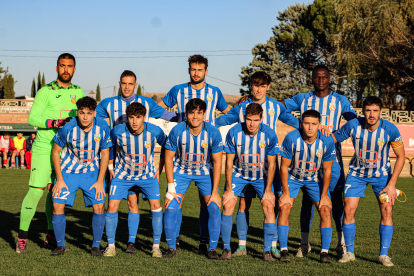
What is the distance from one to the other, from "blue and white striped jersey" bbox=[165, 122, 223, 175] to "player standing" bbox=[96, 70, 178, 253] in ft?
1.83

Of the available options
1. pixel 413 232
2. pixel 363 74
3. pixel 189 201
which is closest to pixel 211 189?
pixel 413 232

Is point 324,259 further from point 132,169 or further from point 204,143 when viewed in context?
point 132,169

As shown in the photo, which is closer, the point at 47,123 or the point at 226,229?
the point at 226,229

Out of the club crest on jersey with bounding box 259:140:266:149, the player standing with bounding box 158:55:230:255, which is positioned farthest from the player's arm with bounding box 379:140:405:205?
the player standing with bounding box 158:55:230:255

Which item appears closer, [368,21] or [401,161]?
[401,161]

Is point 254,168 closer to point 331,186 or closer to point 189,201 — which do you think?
point 331,186

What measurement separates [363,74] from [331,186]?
21.0 metres

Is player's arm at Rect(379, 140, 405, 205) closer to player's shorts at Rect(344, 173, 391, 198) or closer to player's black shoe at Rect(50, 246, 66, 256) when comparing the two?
player's shorts at Rect(344, 173, 391, 198)

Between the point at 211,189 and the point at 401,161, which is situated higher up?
the point at 401,161

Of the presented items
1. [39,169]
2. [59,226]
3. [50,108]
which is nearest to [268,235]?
[59,226]

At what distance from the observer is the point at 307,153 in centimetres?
477

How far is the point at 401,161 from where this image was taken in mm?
4730

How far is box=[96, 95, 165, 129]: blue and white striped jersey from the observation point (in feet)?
17.2

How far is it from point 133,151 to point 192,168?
735mm
